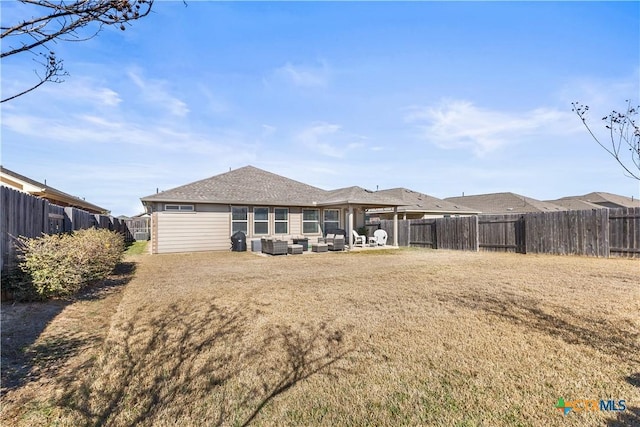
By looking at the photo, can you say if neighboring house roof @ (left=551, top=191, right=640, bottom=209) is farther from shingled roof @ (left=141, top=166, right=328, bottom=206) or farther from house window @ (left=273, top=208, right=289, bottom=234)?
house window @ (left=273, top=208, right=289, bottom=234)

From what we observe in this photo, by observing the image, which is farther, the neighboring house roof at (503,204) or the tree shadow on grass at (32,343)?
the neighboring house roof at (503,204)

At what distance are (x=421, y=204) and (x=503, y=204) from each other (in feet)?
34.9

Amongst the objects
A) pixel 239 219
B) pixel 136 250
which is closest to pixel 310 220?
pixel 239 219

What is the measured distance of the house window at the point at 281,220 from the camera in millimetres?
17812

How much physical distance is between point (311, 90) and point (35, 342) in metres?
11.5

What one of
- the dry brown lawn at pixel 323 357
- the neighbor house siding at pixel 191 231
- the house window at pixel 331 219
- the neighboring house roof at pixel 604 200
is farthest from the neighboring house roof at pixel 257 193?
the neighboring house roof at pixel 604 200

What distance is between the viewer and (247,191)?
17.8 metres

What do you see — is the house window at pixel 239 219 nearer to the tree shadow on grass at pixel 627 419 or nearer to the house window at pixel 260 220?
the house window at pixel 260 220

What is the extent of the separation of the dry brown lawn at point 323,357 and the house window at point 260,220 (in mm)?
10610

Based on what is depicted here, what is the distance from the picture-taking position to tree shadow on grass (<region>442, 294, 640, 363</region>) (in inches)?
146

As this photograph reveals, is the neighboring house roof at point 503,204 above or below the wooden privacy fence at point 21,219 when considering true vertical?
above

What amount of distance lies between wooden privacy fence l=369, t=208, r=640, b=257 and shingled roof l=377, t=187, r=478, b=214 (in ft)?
18.1

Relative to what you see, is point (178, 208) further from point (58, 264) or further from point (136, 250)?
point (58, 264)

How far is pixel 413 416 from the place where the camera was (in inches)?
95.6
